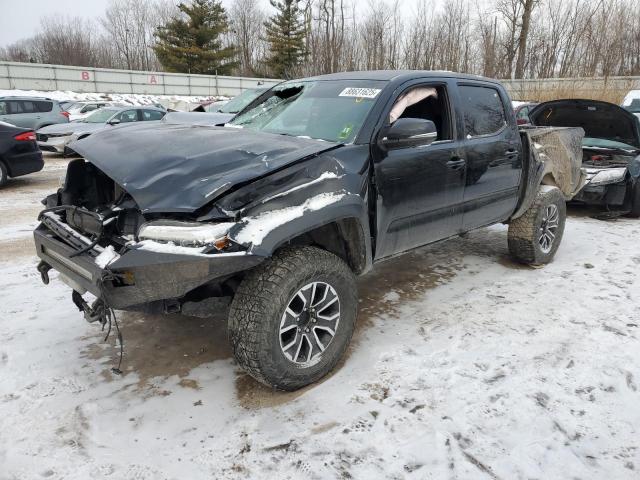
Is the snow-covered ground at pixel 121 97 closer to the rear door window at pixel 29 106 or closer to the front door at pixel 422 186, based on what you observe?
the rear door window at pixel 29 106

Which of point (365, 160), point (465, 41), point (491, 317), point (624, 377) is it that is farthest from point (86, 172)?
point (465, 41)

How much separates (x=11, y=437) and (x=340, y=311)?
1.82 meters

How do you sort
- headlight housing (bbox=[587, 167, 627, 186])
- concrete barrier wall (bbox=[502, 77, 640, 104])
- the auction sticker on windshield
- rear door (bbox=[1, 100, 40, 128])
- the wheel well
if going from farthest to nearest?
concrete barrier wall (bbox=[502, 77, 640, 104]) < rear door (bbox=[1, 100, 40, 128]) < headlight housing (bbox=[587, 167, 627, 186]) < the auction sticker on windshield < the wheel well

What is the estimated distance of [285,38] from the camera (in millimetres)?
43438

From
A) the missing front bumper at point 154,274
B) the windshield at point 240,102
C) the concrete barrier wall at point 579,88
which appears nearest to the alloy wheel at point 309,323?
the missing front bumper at point 154,274

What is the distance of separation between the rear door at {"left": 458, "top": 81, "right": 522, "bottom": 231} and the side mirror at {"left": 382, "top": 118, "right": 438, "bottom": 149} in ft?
2.79

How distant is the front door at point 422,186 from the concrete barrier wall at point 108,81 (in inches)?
985

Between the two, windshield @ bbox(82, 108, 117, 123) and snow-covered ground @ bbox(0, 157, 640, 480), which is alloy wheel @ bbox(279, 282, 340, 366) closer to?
snow-covered ground @ bbox(0, 157, 640, 480)

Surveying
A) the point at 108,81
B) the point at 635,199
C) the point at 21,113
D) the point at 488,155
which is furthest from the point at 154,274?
the point at 108,81

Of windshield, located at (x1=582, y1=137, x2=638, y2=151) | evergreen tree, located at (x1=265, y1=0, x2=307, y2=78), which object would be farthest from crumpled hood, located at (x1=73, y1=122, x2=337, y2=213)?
evergreen tree, located at (x1=265, y1=0, x2=307, y2=78)

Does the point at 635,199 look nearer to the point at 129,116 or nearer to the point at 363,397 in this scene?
the point at 363,397

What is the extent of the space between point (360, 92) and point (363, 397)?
208 centimetres

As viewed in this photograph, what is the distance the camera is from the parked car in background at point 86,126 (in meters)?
12.6

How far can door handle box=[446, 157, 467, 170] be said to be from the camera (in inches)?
143
